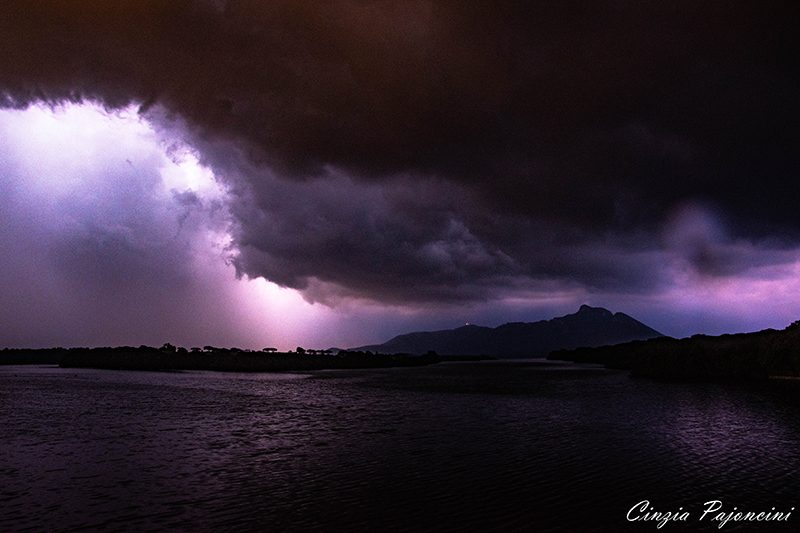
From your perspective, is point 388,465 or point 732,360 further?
point 732,360

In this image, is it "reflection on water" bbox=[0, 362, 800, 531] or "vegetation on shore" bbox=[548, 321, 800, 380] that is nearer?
"reflection on water" bbox=[0, 362, 800, 531]

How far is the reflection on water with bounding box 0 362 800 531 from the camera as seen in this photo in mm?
19297

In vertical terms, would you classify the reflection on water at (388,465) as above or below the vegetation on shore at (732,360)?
below

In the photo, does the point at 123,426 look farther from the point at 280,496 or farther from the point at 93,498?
the point at 280,496

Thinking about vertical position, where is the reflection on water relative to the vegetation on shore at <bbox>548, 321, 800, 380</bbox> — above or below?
below

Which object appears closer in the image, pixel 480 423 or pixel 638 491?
pixel 638 491

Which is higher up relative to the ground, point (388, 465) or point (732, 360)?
point (732, 360)

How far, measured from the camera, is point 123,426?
41594 millimetres

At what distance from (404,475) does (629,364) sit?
131m

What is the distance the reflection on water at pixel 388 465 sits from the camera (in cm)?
1930

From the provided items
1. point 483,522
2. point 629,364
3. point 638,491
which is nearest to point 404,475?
point 483,522

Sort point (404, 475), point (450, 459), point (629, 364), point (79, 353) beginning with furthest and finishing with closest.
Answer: point (79, 353) → point (629, 364) → point (450, 459) → point (404, 475)

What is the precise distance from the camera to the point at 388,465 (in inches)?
1089

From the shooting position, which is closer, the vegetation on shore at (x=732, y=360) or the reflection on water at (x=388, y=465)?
the reflection on water at (x=388, y=465)
